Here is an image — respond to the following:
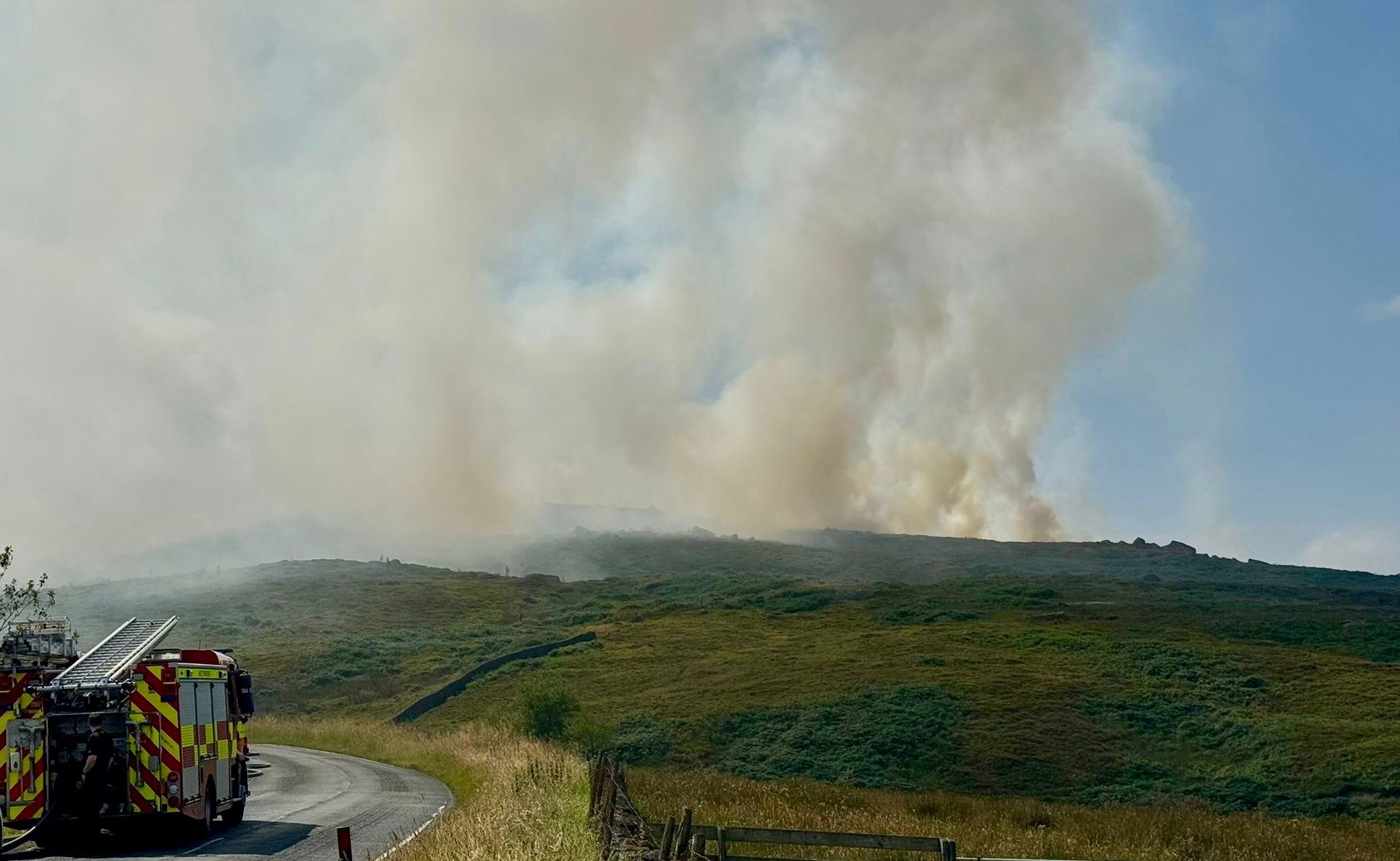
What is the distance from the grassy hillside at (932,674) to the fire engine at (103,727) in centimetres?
4046

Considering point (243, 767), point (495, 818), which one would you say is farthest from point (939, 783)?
point (495, 818)

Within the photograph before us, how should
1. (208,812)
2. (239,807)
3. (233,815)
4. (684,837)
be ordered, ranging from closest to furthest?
(684,837), (208,812), (233,815), (239,807)

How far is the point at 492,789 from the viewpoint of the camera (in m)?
30.1

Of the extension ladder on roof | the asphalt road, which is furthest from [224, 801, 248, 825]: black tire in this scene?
the extension ladder on roof

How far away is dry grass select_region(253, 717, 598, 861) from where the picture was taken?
17234 millimetres

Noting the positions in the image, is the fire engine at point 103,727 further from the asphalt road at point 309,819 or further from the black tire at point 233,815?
the black tire at point 233,815

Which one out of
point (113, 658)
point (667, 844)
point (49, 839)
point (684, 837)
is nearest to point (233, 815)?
point (49, 839)

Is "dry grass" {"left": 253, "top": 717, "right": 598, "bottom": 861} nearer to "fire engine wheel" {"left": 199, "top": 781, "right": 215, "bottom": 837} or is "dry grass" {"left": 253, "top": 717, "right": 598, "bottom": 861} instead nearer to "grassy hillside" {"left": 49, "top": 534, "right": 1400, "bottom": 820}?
"fire engine wheel" {"left": 199, "top": 781, "right": 215, "bottom": 837}

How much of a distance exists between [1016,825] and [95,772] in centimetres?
2195

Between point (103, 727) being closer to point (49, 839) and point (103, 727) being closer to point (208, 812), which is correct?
point (49, 839)

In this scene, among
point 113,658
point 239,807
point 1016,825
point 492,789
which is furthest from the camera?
point 1016,825

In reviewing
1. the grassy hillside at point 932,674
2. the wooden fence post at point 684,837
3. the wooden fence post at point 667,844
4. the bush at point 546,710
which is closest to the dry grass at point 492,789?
the wooden fence post at point 667,844

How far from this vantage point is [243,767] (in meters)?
30.0

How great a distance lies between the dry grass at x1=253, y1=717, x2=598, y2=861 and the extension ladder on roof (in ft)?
20.8
